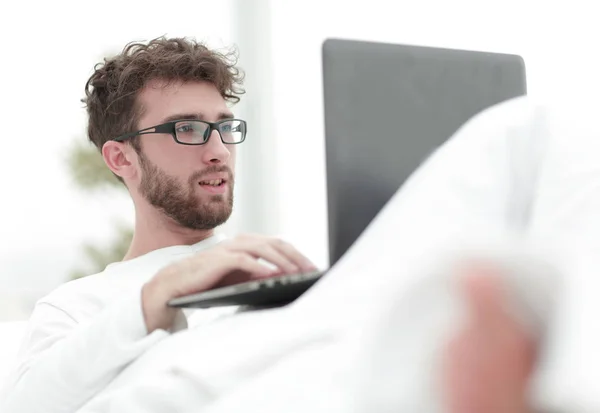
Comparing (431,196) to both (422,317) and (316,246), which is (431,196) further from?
(316,246)

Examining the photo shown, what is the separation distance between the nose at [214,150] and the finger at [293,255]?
0.92 m

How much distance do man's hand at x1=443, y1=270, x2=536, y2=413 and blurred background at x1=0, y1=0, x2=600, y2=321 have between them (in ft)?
9.64

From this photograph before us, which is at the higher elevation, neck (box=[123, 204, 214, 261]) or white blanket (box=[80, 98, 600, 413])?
white blanket (box=[80, 98, 600, 413])

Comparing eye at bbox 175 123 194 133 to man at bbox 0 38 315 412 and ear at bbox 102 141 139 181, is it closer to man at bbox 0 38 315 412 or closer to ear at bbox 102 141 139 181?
man at bbox 0 38 315 412

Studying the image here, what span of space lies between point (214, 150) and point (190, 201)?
0.49 feet

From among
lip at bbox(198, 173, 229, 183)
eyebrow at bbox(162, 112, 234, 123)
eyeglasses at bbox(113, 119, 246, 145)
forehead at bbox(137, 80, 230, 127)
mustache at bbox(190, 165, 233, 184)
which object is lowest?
lip at bbox(198, 173, 229, 183)

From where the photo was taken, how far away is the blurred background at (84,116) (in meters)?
3.79

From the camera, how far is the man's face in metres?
1.91

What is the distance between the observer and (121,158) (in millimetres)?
2088

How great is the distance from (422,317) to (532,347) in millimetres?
65

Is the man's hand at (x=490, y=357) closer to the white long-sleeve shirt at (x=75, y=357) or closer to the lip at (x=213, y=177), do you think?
the white long-sleeve shirt at (x=75, y=357)

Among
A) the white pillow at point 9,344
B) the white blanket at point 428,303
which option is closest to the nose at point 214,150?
the white pillow at point 9,344

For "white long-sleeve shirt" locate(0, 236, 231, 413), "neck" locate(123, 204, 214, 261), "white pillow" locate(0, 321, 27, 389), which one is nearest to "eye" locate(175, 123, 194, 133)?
"neck" locate(123, 204, 214, 261)

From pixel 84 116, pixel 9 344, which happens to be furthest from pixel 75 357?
pixel 84 116
